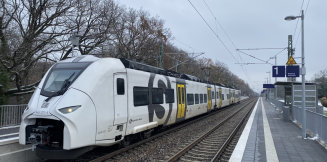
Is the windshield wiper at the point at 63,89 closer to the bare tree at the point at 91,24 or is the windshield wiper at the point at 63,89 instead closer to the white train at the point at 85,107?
the white train at the point at 85,107

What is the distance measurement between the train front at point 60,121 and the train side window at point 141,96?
2320mm

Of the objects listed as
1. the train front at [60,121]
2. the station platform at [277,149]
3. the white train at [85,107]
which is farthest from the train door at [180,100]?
the train front at [60,121]

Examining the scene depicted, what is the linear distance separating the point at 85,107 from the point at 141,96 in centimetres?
317

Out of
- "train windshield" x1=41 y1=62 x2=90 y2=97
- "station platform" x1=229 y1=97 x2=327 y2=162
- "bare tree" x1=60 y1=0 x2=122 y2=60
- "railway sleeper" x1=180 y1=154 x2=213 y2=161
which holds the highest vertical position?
"bare tree" x1=60 y1=0 x2=122 y2=60

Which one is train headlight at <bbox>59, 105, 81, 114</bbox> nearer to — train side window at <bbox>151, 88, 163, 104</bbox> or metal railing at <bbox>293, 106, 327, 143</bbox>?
train side window at <bbox>151, 88, 163, 104</bbox>

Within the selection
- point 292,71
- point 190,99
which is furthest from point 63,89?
point 292,71

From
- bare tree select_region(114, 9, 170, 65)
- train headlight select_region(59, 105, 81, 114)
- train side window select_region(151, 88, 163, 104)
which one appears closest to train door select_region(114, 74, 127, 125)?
train headlight select_region(59, 105, 81, 114)

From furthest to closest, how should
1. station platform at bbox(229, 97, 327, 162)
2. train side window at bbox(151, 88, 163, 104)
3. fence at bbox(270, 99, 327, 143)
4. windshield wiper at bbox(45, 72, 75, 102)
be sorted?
train side window at bbox(151, 88, 163, 104) < fence at bbox(270, 99, 327, 143) < station platform at bbox(229, 97, 327, 162) < windshield wiper at bbox(45, 72, 75, 102)

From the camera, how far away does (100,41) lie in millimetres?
22469

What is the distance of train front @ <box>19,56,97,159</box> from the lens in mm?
6664

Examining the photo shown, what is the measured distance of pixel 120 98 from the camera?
8430 mm

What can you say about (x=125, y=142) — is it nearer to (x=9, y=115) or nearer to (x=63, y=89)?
(x=63, y=89)

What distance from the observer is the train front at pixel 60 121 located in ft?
21.9

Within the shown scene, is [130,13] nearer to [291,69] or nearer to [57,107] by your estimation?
[291,69]
